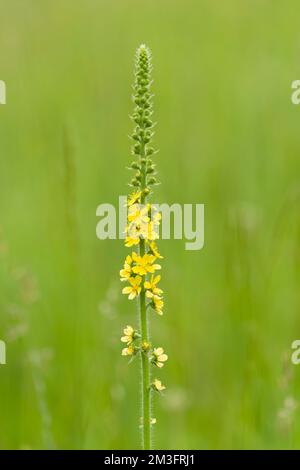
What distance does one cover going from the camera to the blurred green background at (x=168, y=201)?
5.98m

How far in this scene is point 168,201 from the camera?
804 cm

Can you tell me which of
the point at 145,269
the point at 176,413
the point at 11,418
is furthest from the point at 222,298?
the point at 145,269

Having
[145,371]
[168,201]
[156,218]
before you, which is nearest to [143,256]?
[156,218]

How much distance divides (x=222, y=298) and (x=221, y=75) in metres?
4.28

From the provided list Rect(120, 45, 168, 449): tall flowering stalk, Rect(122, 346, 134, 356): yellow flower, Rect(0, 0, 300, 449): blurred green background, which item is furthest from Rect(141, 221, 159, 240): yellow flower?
Rect(0, 0, 300, 449): blurred green background

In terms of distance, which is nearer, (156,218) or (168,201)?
(156,218)

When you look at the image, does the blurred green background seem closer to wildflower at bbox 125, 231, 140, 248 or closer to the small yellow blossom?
the small yellow blossom

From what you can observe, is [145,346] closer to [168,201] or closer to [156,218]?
[156,218]

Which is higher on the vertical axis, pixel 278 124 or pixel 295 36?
pixel 295 36

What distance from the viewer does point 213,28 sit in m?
11.9

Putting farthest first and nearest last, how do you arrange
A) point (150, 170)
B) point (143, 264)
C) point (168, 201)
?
point (168, 201), point (150, 170), point (143, 264)

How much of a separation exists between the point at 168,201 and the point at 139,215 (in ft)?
15.0

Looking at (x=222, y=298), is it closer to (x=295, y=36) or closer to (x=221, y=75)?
(x=221, y=75)

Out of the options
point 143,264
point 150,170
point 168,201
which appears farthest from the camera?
point 168,201
